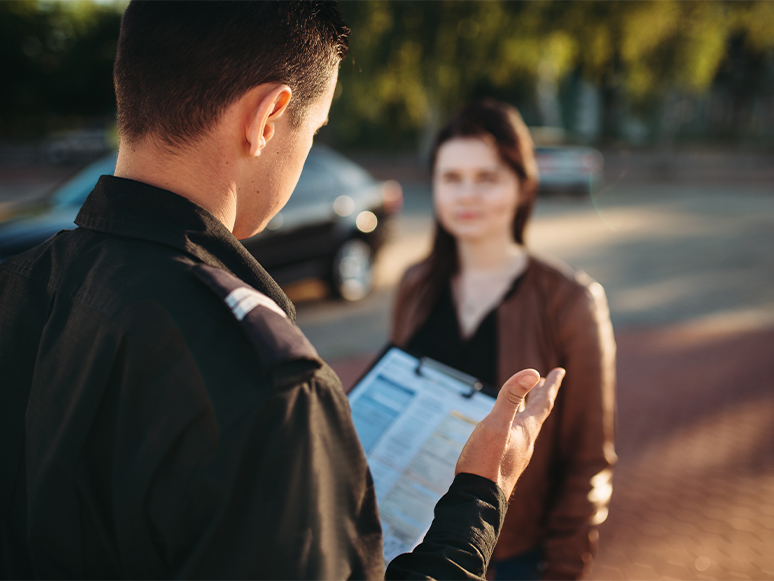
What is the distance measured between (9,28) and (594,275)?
94.4 feet

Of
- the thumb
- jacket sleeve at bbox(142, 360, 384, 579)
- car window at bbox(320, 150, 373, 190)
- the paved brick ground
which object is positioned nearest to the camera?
jacket sleeve at bbox(142, 360, 384, 579)

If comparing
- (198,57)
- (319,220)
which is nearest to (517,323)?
(198,57)

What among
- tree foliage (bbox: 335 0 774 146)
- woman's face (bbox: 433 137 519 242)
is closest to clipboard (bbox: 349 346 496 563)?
woman's face (bbox: 433 137 519 242)

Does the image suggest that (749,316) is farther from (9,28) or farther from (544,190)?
(9,28)

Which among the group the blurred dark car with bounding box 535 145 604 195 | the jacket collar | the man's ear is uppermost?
the blurred dark car with bounding box 535 145 604 195

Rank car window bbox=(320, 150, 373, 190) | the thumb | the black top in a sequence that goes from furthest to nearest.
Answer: car window bbox=(320, 150, 373, 190) → the black top → the thumb

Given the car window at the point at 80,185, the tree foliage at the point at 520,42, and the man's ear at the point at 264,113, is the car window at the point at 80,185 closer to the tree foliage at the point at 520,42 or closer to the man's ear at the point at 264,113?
the man's ear at the point at 264,113

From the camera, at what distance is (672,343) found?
6133 millimetres

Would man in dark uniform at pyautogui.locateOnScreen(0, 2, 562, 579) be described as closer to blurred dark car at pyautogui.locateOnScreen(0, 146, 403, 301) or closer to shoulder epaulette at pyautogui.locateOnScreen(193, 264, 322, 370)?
shoulder epaulette at pyautogui.locateOnScreen(193, 264, 322, 370)

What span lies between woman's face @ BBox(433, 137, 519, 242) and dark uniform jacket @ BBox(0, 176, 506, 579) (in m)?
1.55

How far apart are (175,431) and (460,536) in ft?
1.54

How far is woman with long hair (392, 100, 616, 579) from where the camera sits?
75.5 inches

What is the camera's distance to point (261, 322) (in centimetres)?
78

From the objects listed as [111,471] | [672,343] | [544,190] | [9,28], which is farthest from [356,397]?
[9,28]
